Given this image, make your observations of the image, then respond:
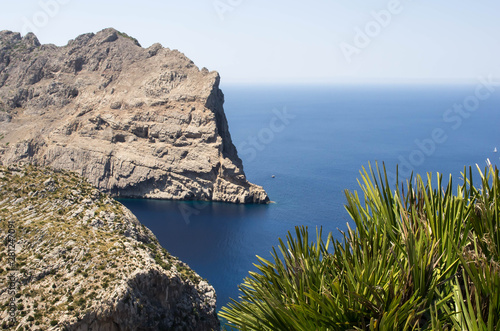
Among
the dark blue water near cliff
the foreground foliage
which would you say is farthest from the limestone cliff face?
the foreground foliage

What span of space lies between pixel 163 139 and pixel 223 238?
24.2m

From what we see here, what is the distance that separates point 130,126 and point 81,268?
2024 inches

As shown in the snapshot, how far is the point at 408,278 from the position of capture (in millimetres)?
7547

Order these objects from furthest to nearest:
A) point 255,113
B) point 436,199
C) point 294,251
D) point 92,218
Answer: point 255,113 → point 92,218 → point 294,251 → point 436,199

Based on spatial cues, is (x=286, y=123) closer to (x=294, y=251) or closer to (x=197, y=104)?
(x=197, y=104)

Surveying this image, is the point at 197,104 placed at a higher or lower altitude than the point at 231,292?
higher

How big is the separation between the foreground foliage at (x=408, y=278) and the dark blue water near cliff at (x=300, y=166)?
16.4 meters

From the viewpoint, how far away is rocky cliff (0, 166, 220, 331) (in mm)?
25031

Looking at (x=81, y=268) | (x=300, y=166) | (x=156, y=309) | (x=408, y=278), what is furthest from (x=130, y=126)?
(x=408, y=278)

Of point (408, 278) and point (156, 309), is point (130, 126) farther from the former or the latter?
point (408, 278)

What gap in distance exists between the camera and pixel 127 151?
7556 centimetres

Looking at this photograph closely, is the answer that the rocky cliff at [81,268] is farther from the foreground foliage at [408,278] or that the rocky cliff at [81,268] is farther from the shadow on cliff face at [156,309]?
the foreground foliage at [408,278]

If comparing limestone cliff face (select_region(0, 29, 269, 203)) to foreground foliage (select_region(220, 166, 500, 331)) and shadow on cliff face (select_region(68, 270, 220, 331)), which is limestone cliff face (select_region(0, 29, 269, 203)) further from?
foreground foliage (select_region(220, 166, 500, 331))

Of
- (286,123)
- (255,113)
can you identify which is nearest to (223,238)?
(286,123)
